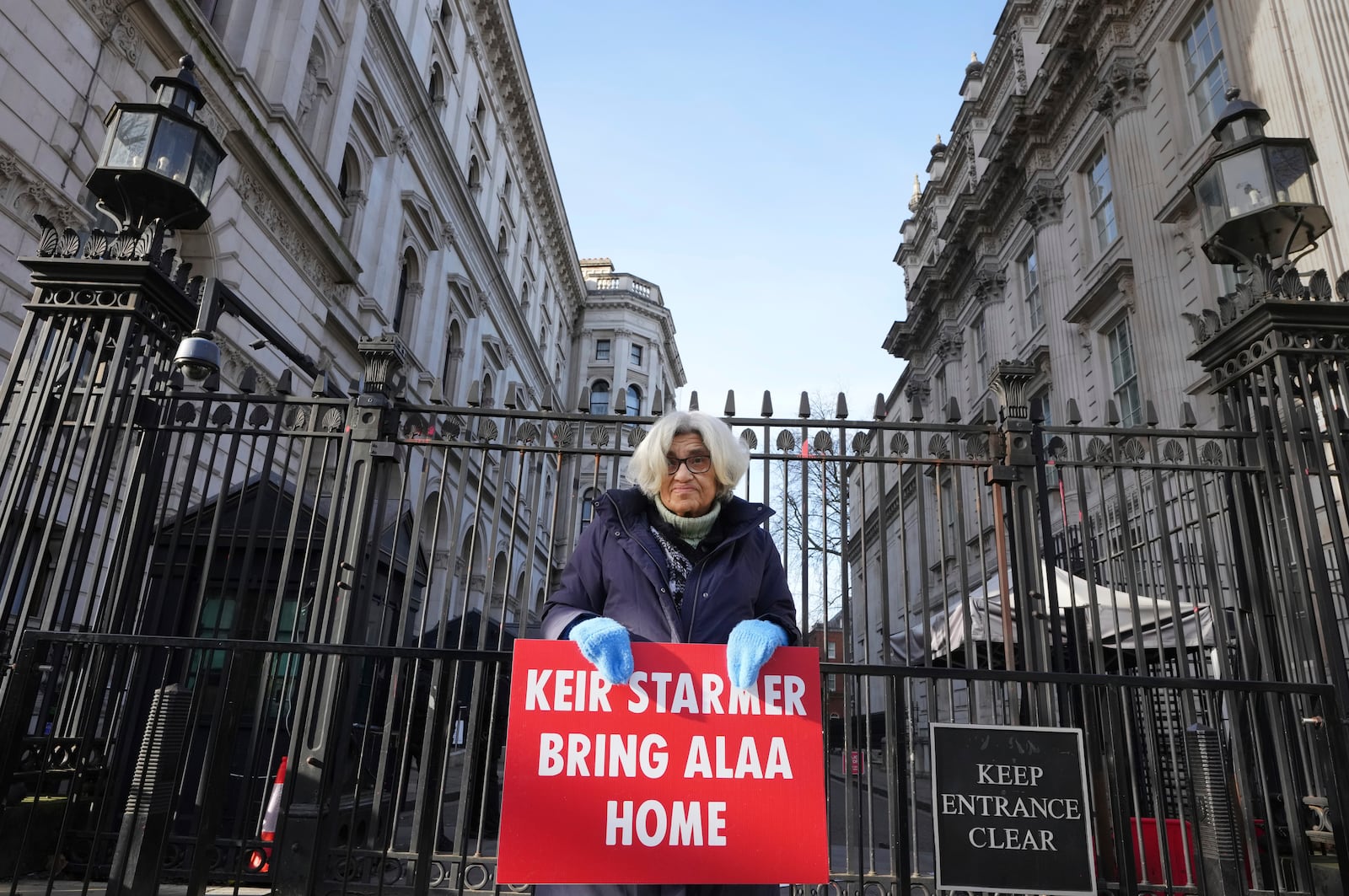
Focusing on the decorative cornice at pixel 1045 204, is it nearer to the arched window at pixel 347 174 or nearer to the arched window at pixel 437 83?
the arched window at pixel 347 174

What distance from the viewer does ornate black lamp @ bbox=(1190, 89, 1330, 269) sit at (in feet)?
15.5

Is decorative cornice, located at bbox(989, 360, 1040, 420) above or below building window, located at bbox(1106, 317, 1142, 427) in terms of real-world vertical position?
below

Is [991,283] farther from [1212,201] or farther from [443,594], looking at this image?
[443,594]

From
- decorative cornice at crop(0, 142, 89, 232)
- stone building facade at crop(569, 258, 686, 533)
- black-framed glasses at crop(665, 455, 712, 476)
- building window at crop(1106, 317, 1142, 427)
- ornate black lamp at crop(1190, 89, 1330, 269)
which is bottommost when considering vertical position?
black-framed glasses at crop(665, 455, 712, 476)

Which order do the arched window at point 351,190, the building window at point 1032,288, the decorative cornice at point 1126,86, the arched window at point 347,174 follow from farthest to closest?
the building window at point 1032,288 < the arched window at point 347,174 < the arched window at point 351,190 < the decorative cornice at point 1126,86

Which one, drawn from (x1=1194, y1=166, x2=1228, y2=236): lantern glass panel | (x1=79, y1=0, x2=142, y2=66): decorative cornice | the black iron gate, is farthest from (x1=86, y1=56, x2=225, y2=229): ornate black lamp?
(x1=79, y1=0, x2=142, y2=66): decorative cornice

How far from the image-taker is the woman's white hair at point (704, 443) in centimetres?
A: 312

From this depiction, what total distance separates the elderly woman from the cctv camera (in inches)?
128

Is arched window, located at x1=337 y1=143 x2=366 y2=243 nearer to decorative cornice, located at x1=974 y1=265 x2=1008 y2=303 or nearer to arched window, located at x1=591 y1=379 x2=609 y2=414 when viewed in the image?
decorative cornice, located at x1=974 y1=265 x2=1008 y2=303

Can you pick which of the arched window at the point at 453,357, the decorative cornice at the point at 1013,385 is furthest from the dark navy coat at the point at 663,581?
the arched window at the point at 453,357

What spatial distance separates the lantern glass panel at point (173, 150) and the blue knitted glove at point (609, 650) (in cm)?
417

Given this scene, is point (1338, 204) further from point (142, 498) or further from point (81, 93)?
point (81, 93)

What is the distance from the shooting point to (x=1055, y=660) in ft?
15.7

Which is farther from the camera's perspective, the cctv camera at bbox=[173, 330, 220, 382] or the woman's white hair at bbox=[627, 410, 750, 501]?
the cctv camera at bbox=[173, 330, 220, 382]
